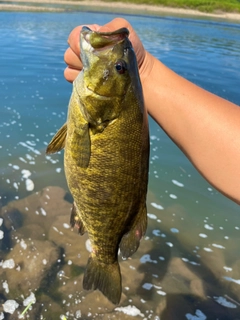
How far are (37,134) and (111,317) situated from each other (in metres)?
5.01

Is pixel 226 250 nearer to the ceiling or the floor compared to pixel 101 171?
nearer to the floor

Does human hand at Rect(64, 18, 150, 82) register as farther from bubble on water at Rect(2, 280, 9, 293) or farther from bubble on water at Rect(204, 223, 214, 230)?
bubble on water at Rect(204, 223, 214, 230)

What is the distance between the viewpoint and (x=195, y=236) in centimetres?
530

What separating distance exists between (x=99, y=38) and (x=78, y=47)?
325mm

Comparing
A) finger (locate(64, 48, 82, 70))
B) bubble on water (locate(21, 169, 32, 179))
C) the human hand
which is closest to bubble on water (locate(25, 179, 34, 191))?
bubble on water (locate(21, 169, 32, 179))

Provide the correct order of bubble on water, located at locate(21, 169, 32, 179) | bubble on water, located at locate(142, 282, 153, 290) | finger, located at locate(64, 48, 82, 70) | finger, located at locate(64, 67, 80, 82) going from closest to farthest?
finger, located at locate(64, 48, 82, 70) → finger, located at locate(64, 67, 80, 82) → bubble on water, located at locate(142, 282, 153, 290) → bubble on water, located at locate(21, 169, 32, 179)

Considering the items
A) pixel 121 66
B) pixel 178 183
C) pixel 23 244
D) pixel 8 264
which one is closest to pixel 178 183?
pixel 178 183

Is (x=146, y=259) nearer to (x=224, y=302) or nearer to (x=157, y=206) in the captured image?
(x=224, y=302)

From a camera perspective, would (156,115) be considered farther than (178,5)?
No

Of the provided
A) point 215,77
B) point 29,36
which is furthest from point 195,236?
point 29,36

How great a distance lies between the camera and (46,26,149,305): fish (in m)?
1.77

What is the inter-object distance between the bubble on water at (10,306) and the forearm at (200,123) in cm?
274

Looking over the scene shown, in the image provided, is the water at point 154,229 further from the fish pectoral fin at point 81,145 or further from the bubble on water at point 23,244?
the fish pectoral fin at point 81,145

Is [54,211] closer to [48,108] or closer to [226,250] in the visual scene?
[226,250]
